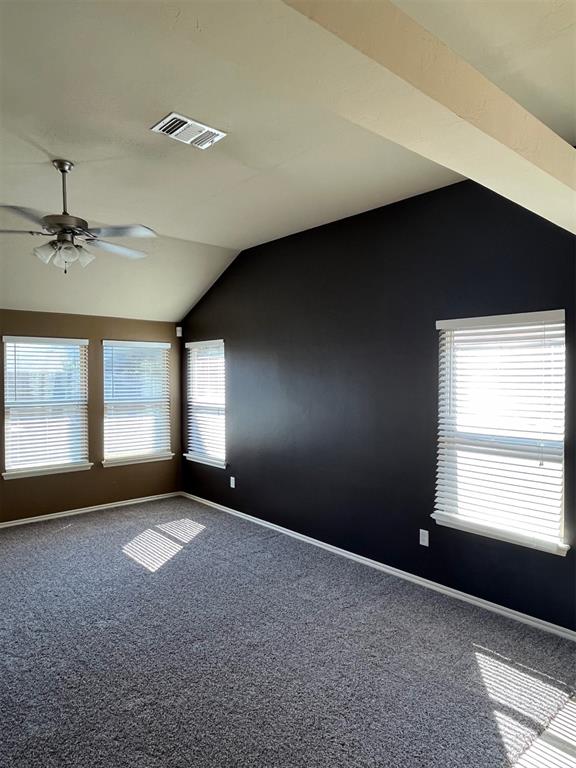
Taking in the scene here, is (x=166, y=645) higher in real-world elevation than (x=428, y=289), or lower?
lower

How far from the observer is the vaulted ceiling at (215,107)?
1200 millimetres

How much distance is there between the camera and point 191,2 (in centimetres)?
103

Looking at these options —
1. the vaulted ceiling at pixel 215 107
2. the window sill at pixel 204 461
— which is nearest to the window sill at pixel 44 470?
the window sill at pixel 204 461

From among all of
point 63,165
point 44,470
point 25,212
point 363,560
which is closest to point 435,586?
point 363,560

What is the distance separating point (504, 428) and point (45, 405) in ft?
15.1

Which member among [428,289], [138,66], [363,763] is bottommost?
[363,763]

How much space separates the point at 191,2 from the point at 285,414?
4081 mm

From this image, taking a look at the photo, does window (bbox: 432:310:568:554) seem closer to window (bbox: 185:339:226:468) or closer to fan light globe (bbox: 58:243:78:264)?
fan light globe (bbox: 58:243:78:264)

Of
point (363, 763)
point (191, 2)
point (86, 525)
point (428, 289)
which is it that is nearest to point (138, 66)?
point (191, 2)

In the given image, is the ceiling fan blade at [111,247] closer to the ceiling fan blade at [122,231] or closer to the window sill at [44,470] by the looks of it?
the ceiling fan blade at [122,231]

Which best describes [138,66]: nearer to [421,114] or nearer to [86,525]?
[421,114]

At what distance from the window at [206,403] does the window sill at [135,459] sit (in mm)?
278

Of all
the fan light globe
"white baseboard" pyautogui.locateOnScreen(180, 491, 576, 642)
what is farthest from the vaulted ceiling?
"white baseboard" pyautogui.locateOnScreen(180, 491, 576, 642)

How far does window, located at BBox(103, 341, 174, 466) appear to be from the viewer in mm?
5961
